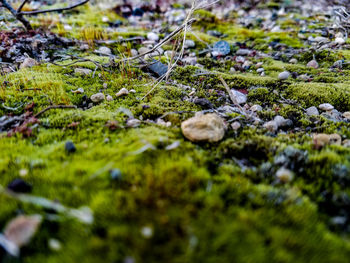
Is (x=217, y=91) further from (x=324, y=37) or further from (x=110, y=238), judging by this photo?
(x=324, y=37)

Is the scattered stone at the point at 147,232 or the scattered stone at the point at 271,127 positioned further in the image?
the scattered stone at the point at 271,127

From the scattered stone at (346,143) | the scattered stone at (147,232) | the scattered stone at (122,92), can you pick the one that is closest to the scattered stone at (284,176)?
the scattered stone at (346,143)

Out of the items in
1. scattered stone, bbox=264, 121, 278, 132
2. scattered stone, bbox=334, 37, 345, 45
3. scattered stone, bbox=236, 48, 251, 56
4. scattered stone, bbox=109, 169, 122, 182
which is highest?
scattered stone, bbox=109, 169, 122, 182

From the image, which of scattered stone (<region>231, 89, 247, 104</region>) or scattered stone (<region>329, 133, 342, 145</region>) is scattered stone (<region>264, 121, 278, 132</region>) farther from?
scattered stone (<region>231, 89, 247, 104</region>)

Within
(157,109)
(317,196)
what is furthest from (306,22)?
(317,196)

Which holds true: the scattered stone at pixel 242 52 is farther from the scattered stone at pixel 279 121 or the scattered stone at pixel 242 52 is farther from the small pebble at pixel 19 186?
the small pebble at pixel 19 186

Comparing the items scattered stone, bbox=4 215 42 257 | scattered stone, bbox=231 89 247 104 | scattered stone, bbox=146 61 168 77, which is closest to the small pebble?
scattered stone, bbox=4 215 42 257
